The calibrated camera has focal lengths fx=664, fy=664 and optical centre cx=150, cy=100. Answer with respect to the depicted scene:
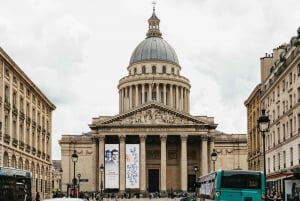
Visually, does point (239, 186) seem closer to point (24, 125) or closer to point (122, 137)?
point (24, 125)

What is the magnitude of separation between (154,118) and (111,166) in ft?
49.5

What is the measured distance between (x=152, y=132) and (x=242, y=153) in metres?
22.5

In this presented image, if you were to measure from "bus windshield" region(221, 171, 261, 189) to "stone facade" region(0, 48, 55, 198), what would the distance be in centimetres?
2750

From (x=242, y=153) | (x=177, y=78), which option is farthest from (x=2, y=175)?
(x=177, y=78)

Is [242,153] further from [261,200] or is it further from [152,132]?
[261,200]

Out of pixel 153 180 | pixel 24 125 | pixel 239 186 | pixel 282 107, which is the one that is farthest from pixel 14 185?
pixel 153 180

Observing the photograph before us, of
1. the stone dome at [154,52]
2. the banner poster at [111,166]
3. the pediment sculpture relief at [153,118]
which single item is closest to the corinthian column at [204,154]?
the pediment sculpture relief at [153,118]

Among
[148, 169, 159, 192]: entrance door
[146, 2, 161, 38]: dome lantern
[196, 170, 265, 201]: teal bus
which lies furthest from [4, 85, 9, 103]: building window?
[146, 2, 161, 38]: dome lantern

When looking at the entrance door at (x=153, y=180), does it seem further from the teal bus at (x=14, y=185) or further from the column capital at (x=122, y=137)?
the teal bus at (x=14, y=185)

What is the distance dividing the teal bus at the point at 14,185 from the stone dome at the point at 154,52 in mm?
116863

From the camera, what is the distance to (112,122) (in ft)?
398

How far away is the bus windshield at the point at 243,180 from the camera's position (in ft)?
111

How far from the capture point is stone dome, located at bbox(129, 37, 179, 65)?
511 feet

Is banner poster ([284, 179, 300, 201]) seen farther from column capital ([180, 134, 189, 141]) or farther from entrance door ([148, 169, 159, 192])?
entrance door ([148, 169, 159, 192])
